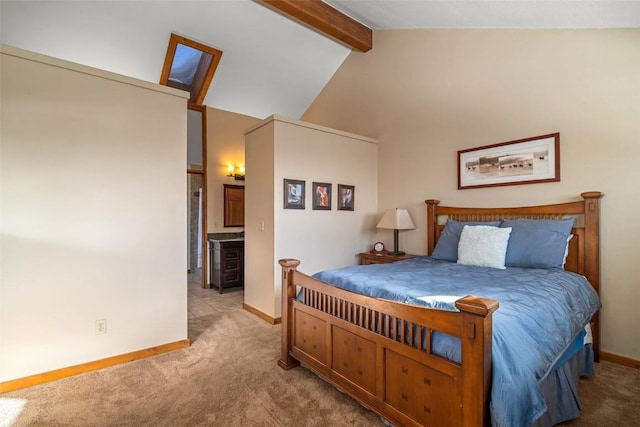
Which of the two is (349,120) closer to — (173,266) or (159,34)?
(159,34)

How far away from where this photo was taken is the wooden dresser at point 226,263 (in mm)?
4918

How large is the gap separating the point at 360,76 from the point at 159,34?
2.87 metres

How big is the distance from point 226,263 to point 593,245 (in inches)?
177

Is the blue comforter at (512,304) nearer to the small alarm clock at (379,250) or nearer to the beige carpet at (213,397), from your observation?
the beige carpet at (213,397)

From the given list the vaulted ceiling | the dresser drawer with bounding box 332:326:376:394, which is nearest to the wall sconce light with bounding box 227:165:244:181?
the vaulted ceiling

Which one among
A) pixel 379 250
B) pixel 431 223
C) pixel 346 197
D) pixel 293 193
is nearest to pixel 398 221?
pixel 431 223

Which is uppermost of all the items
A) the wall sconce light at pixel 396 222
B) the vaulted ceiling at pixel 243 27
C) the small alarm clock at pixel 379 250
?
the vaulted ceiling at pixel 243 27

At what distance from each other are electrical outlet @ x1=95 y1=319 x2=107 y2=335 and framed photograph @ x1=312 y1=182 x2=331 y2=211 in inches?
93.9

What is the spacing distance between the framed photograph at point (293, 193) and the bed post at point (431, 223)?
155cm

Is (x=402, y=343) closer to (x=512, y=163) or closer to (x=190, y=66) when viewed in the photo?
(x=512, y=163)

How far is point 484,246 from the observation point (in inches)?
109

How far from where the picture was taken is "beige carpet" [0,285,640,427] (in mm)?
1866

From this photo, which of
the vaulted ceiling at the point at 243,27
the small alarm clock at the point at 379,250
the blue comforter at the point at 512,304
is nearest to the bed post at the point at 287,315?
the blue comforter at the point at 512,304

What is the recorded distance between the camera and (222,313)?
3902 millimetres
